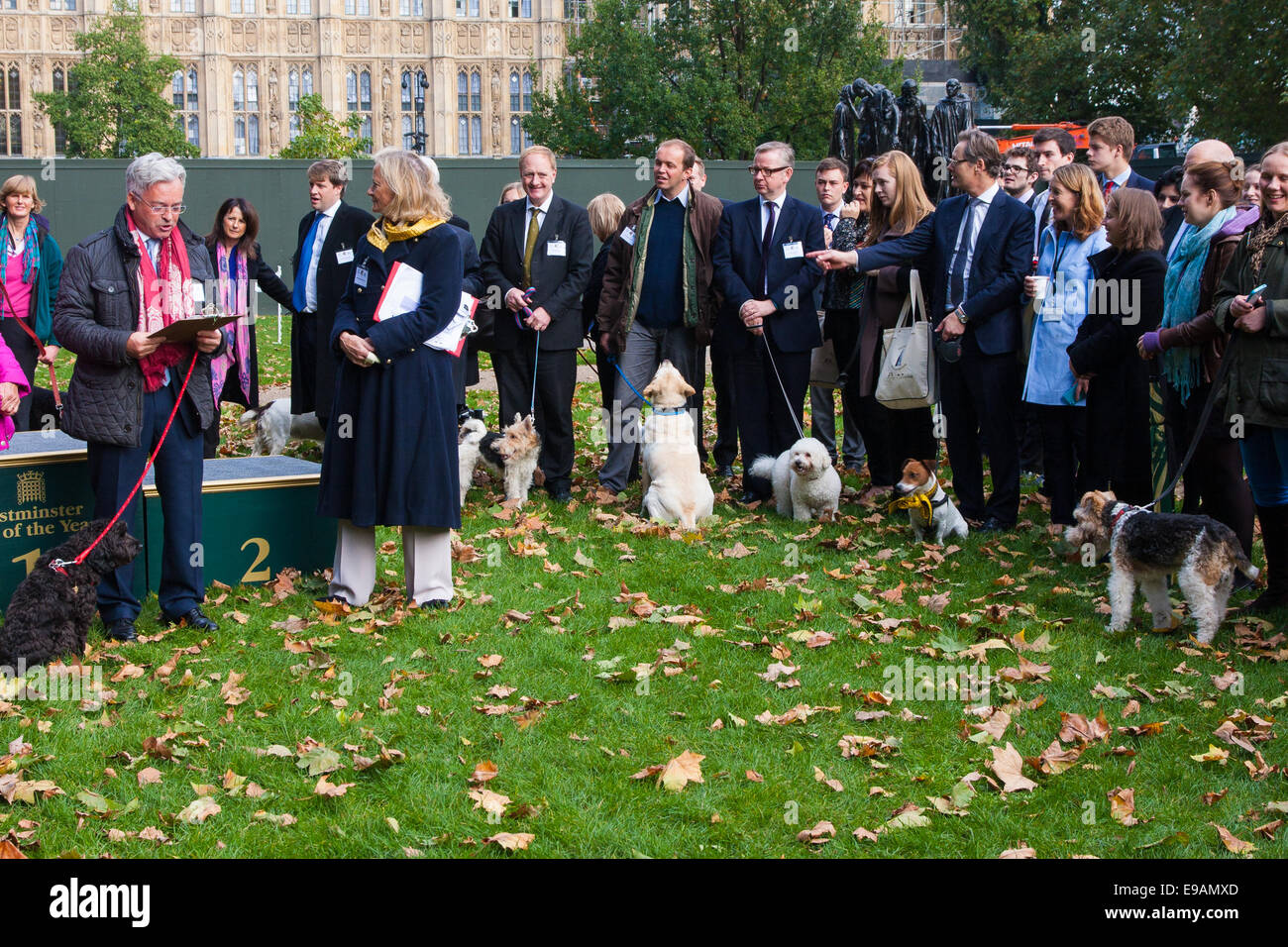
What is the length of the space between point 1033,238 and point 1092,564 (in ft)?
7.42

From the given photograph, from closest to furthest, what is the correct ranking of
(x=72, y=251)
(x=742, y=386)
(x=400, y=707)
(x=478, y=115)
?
(x=400, y=707)
(x=72, y=251)
(x=742, y=386)
(x=478, y=115)

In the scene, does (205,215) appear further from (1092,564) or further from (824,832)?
(824,832)

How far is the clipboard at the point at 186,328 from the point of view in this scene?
553 centimetres

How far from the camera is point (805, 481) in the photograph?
8.17m

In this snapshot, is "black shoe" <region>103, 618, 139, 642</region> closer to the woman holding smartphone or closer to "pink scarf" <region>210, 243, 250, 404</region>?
"pink scarf" <region>210, 243, 250, 404</region>

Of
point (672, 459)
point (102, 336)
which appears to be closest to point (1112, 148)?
point (672, 459)

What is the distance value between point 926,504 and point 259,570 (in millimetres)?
4024

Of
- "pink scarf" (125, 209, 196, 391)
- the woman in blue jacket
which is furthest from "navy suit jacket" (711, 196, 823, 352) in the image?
"pink scarf" (125, 209, 196, 391)

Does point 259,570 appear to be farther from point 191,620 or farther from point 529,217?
point 529,217

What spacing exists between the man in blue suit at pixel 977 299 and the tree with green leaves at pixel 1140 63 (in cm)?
544

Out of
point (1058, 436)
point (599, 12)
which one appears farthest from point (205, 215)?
point (599, 12)

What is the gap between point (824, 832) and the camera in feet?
12.9

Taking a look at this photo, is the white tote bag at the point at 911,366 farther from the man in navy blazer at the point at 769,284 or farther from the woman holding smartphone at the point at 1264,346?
the woman holding smartphone at the point at 1264,346

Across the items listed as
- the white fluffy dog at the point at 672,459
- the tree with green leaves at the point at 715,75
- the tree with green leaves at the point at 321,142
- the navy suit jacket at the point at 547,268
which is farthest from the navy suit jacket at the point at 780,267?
the tree with green leaves at the point at 715,75
